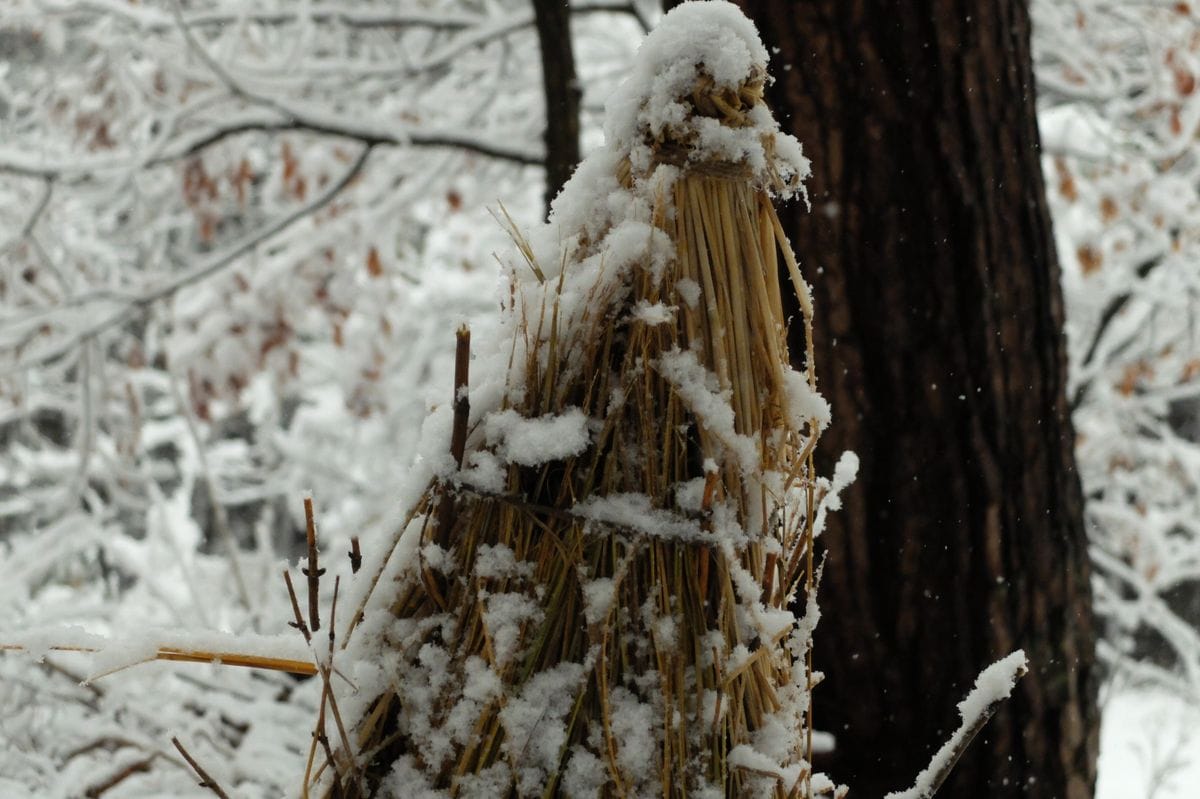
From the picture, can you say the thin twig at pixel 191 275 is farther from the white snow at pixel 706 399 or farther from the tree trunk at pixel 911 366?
the white snow at pixel 706 399

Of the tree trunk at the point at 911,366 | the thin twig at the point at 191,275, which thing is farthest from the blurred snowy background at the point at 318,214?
the tree trunk at the point at 911,366

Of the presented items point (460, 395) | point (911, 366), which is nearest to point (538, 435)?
point (460, 395)

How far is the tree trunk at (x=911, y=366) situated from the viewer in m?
1.87

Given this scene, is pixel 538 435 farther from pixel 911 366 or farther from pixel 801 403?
pixel 911 366

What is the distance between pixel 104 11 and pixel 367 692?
145 inches

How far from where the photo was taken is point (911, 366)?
1891 millimetres

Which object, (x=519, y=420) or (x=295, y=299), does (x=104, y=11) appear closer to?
(x=295, y=299)

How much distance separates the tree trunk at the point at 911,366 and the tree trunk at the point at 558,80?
146 cm

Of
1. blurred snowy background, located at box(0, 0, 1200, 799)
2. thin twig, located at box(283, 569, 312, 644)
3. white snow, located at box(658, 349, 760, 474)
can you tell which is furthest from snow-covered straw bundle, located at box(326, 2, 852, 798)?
blurred snowy background, located at box(0, 0, 1200, 799)

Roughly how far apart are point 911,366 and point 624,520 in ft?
3.60

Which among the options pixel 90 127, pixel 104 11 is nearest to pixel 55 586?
pixel 90 127

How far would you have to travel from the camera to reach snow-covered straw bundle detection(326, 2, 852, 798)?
97 cm

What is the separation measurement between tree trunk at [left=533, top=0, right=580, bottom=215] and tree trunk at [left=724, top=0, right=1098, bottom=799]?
4.78 feet

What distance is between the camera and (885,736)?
1.90 m
